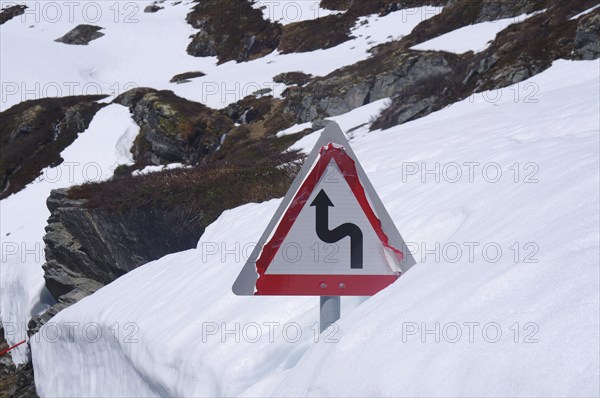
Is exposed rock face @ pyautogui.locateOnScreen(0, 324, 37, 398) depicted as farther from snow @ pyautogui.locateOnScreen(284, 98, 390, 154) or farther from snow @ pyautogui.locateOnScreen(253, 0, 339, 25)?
snow @ pyautogui.locateOnScreen(253, 0, 339, 25)

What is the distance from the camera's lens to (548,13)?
25.6 metres

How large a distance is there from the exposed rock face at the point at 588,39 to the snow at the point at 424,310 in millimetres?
9376

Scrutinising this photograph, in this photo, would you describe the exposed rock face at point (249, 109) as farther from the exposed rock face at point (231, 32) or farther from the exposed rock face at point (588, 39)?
the exposed rock face at point (588, 39)

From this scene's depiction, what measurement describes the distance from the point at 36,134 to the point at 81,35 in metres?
28.0

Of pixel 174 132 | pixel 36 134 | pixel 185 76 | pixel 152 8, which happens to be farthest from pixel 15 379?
pixel 152 8

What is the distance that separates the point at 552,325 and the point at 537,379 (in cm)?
34

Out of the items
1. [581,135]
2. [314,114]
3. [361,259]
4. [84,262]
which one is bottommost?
[314,114]

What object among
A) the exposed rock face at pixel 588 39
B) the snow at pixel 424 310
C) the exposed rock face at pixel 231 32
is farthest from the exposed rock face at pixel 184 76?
the snow at pixel 424 310

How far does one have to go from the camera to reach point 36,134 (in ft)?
124

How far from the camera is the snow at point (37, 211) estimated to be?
15.1 meters

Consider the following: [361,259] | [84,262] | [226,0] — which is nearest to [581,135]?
[361,259]

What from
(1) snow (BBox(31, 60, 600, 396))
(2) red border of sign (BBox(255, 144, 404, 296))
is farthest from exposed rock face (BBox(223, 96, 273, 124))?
(2) red border of sign (BBox(255, 144, 404, 296))

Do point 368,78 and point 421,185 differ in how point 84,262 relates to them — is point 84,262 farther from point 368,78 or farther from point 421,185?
point 368,78

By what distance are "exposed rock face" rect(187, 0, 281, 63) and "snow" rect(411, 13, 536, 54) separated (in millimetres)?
20109
